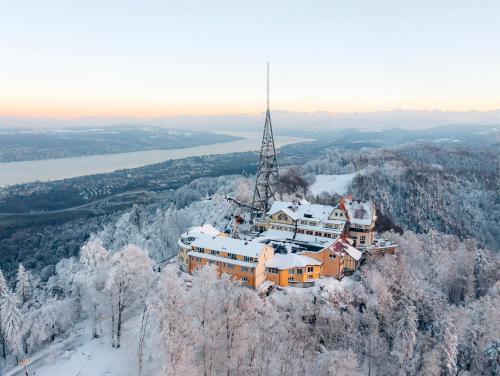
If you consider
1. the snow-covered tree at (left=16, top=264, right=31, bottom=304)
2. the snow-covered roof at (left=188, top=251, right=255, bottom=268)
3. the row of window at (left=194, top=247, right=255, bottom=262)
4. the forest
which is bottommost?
the snow-covered tree at (left=16, top=264, right=31, bottom=304)

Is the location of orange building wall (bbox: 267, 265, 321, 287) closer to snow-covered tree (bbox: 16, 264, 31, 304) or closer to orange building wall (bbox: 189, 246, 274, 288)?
orange building wall (bbox: 189, 246, 274, 288)

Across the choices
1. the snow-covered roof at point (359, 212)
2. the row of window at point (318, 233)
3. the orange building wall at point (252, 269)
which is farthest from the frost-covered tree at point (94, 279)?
the snow-covered roof at point (359, 212)

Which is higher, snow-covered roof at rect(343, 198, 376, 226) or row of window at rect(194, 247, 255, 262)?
snow-covered roof at rect(343, 198, 376, 226)

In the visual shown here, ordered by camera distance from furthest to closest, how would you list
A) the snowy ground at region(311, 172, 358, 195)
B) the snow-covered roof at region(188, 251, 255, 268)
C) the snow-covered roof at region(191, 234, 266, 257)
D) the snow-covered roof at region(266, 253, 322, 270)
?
the snowy ground at region(311, 172, 358, 195) < the snow-covered roof at region(266, 253, 322, 270) < the snow-covered roof at region(191, 234, 266, 257) < the snow-covered roof at region(188, 251, 255, 268)

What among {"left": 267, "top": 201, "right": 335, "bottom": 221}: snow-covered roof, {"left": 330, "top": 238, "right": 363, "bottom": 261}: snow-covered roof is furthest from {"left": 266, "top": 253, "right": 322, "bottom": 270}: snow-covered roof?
{"left": 267, "top": 201, "right": 335, "bottom": 221}: snow-covered roof

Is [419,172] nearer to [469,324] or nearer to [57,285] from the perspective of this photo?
[469,324]

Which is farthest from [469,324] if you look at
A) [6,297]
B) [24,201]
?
[24,201]

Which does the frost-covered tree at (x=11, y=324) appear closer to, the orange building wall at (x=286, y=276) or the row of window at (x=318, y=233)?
the orange building wall at (x=286, y=276)
